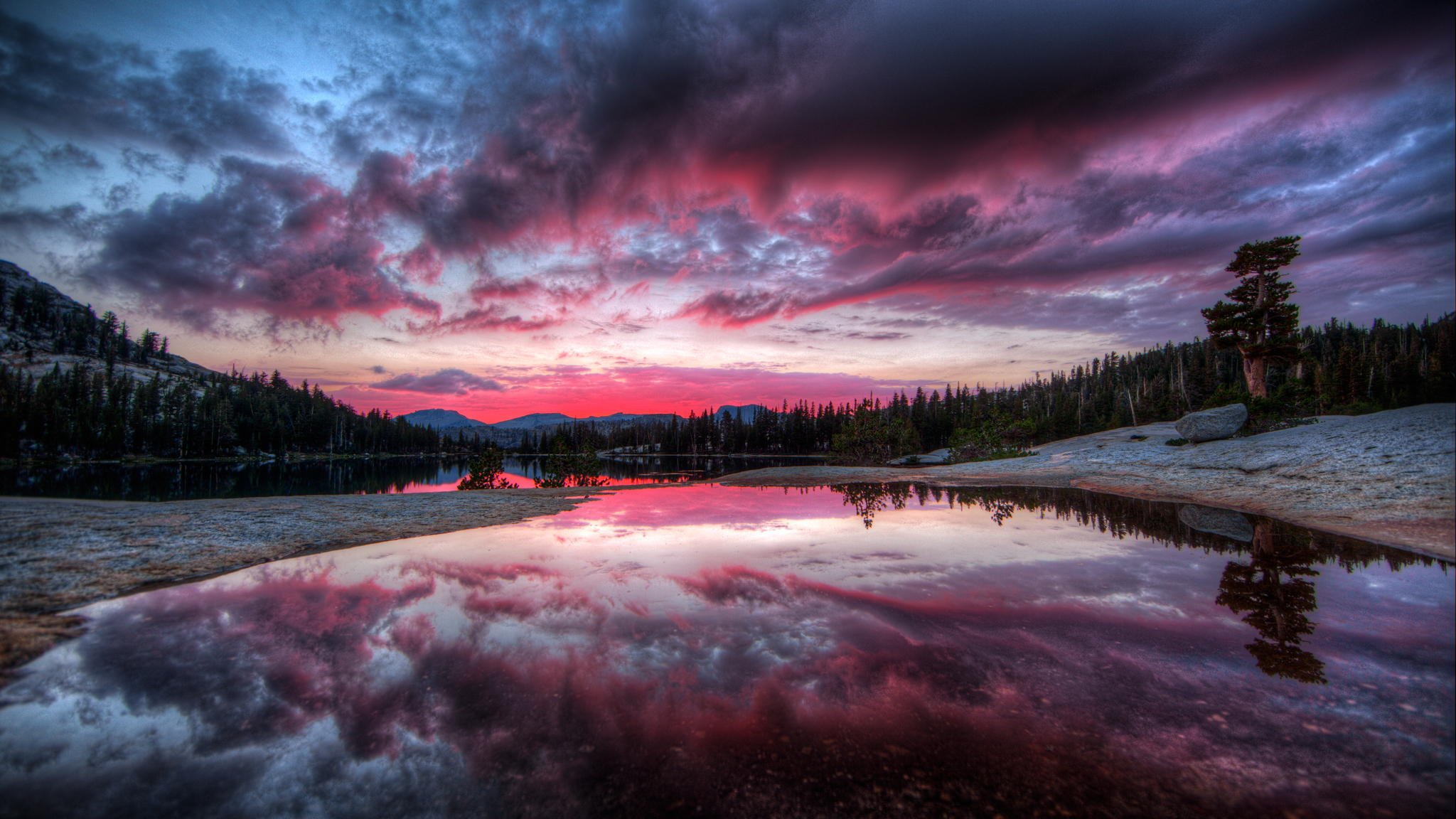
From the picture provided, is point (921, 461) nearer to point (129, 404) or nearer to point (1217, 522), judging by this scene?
point (1217, 522)

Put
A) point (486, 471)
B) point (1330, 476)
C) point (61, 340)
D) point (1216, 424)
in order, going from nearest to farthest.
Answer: point (1330, 476), point (1216, 424), point (486, 471), point (61, 340)

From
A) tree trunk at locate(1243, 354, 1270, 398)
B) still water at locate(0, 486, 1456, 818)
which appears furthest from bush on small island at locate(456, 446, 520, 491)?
tree trunk at locate(1243, 354, 1270, 398)

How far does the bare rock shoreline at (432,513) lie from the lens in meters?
9.38

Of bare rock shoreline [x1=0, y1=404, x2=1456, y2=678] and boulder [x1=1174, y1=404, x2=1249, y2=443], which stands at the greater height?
boulder [x1=1174, y1=404, x2=1249, y2=443]

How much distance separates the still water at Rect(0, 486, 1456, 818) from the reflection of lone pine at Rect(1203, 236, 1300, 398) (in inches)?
970

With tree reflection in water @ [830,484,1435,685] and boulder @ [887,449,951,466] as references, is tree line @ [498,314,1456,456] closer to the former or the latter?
boulder @ [887,449,951,466]

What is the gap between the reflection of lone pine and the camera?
90.4 feet

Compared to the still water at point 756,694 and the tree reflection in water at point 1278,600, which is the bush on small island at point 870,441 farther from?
the still water at point 756,694

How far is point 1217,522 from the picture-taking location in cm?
1541

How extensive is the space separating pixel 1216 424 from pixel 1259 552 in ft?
66.9

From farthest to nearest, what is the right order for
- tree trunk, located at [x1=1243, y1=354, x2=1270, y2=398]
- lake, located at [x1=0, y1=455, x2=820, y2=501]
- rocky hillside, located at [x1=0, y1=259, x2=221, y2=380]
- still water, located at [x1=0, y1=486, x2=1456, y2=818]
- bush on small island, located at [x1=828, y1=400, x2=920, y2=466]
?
1. rocky hillside, located at [x1=0, y1=259, x2=221, y2=380]
2. bush on small island, located at [x1=828, y1=400, x2=920, y2=466]
3. lake, located at [x1=0, y1=455, x2=820, y2=501]
4. tree trunk, located at [x1=1243, y1=354, x2=1270, y2=398]
5. still water, located at [x1=0, y1=486, x2=1456, y2=818]

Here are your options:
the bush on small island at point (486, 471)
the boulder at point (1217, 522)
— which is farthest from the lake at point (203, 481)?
the boulder at point (1217, 522)

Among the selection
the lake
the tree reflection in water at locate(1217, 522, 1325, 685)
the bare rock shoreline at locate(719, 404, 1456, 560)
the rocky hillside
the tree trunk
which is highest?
the rocky hillside

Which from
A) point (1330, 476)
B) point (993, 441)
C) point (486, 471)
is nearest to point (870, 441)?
point (993, 441)
